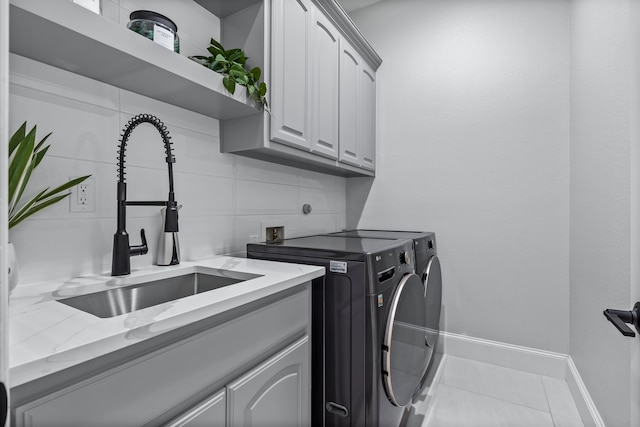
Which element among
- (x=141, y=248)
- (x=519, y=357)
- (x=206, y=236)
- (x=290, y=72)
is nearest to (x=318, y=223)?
(x=206, y=236)

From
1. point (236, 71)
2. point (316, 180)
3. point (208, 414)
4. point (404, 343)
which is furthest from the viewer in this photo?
point (316, 180)

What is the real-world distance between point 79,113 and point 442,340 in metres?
2.51

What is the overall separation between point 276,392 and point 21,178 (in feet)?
3.02

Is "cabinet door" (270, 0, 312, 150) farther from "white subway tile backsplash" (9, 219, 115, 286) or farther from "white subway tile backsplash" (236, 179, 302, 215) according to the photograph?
"white subway tile backsplash" (9, 219, 115, 286)

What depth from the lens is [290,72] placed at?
1.53 metres

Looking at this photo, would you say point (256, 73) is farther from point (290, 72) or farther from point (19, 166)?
point (19, 166)

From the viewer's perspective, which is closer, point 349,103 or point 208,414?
point 208,414

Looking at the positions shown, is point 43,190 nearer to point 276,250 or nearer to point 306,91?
point 276,250

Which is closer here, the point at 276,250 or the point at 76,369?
the point at 76,369

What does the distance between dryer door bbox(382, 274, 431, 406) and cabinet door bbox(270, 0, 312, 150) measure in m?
0.89

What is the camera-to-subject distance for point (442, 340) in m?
2.36

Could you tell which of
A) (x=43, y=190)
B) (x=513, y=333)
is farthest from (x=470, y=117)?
(x=43, y=190)

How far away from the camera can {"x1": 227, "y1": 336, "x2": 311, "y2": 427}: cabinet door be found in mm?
850

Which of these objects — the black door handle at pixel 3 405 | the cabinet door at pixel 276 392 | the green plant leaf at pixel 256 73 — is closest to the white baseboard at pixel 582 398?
the cabinet door at pixel 276 392
